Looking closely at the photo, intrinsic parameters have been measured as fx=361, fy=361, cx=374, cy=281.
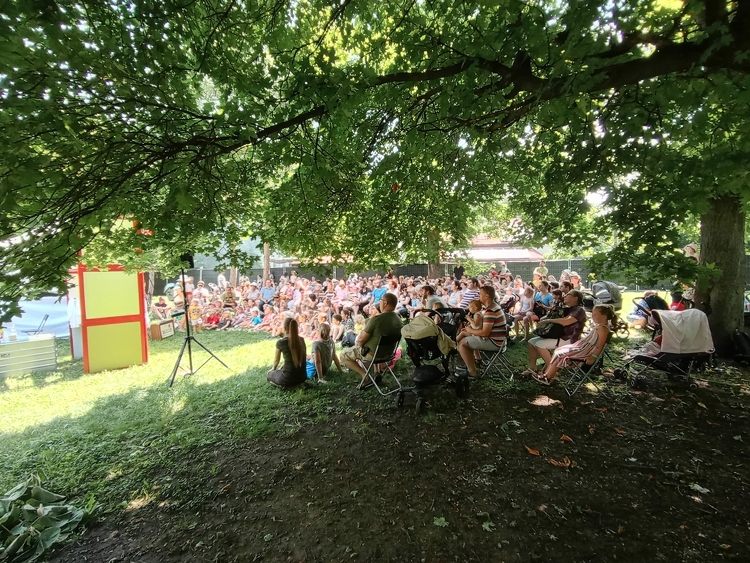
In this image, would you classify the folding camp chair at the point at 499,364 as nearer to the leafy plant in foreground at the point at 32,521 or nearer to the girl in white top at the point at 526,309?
the girl in white top at the point at 526,309

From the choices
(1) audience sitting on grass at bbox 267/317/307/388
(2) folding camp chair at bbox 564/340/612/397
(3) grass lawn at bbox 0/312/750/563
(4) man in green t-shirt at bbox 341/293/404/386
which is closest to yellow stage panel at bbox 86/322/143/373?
(3) grass lawn at bbox 0/312/750/563

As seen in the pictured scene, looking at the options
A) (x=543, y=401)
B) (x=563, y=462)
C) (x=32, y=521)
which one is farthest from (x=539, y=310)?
(x=32, y=521)

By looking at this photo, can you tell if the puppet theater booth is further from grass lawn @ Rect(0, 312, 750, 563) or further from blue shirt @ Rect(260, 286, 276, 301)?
blue shirt @ Rect(260, 286, 276, 301)

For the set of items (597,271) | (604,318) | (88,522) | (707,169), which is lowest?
(88,522)

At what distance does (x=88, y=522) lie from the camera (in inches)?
130

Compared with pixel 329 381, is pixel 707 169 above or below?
above

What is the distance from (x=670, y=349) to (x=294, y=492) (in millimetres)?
5401

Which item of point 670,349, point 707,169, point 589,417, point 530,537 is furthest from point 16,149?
point 670,349

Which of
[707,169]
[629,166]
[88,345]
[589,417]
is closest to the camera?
[707,169]

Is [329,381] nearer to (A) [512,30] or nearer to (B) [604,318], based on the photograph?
(B) [604,318]

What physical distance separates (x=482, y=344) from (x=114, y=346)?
850 cm

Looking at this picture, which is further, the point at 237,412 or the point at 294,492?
the point at 237,412

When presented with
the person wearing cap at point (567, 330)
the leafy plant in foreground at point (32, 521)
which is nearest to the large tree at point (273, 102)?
the person wearing cap at point (567, 330)

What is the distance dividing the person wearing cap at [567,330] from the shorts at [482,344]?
0.83 meters
